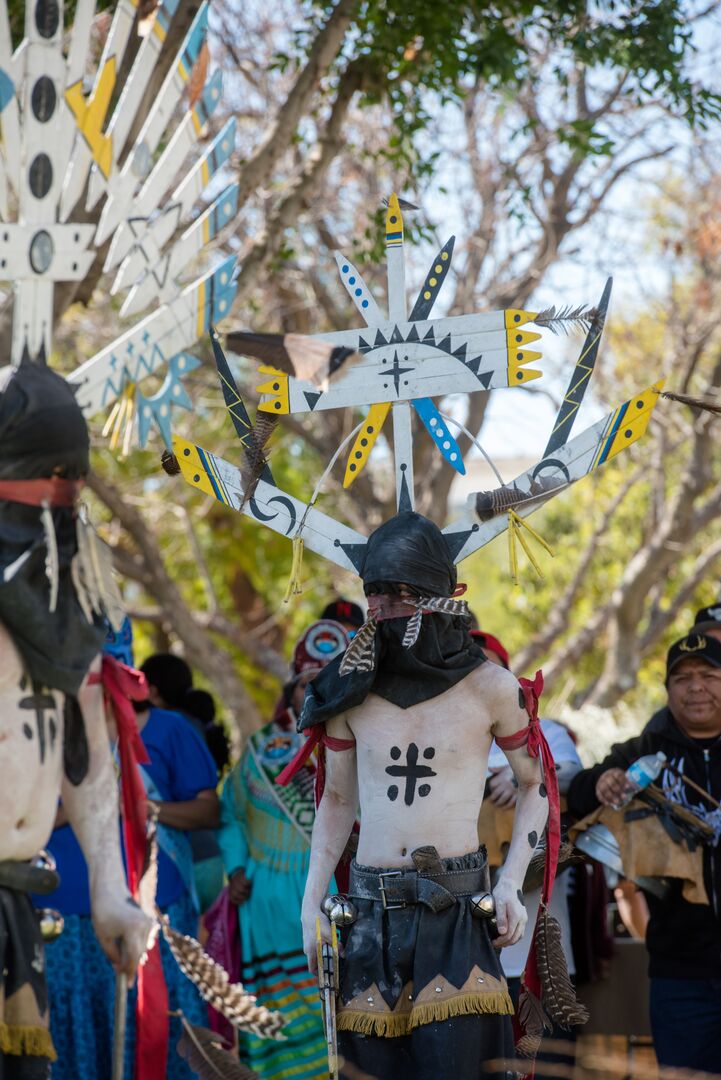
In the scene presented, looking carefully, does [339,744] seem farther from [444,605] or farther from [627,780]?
[627,780]

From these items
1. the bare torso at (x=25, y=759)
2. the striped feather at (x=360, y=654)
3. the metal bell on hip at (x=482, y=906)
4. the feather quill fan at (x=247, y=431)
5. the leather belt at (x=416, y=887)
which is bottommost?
the metal bell on hip at (x=482, y=906)

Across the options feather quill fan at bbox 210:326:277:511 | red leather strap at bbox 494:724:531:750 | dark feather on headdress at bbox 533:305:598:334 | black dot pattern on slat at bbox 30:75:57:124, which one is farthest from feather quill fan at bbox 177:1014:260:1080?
black dot pattern on slat at bbox 30:75:57:124

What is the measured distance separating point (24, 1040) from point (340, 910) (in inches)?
41.4

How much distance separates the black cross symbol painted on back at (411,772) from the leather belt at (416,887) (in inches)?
7.8

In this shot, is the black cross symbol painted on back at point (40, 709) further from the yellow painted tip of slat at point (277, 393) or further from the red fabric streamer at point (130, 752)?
the yellow painted tip of slat at point (277, 393)

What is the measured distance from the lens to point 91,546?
324cm

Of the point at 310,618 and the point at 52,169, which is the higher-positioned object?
the point at 310,618

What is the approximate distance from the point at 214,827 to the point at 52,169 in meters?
2.73

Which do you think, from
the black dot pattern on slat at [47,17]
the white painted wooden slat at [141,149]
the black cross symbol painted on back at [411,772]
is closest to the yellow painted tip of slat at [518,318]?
the white painted wooden slat at [141,149]

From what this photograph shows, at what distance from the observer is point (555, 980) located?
4137 millimetres

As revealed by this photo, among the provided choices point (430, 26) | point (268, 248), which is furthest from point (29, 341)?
point (430, 26)

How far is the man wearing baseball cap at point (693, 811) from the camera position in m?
4.76

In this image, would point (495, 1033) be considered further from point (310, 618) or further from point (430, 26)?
point (310, 618)

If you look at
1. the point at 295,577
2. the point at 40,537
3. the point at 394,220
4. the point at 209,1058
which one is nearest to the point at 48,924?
the point at 209,1058
